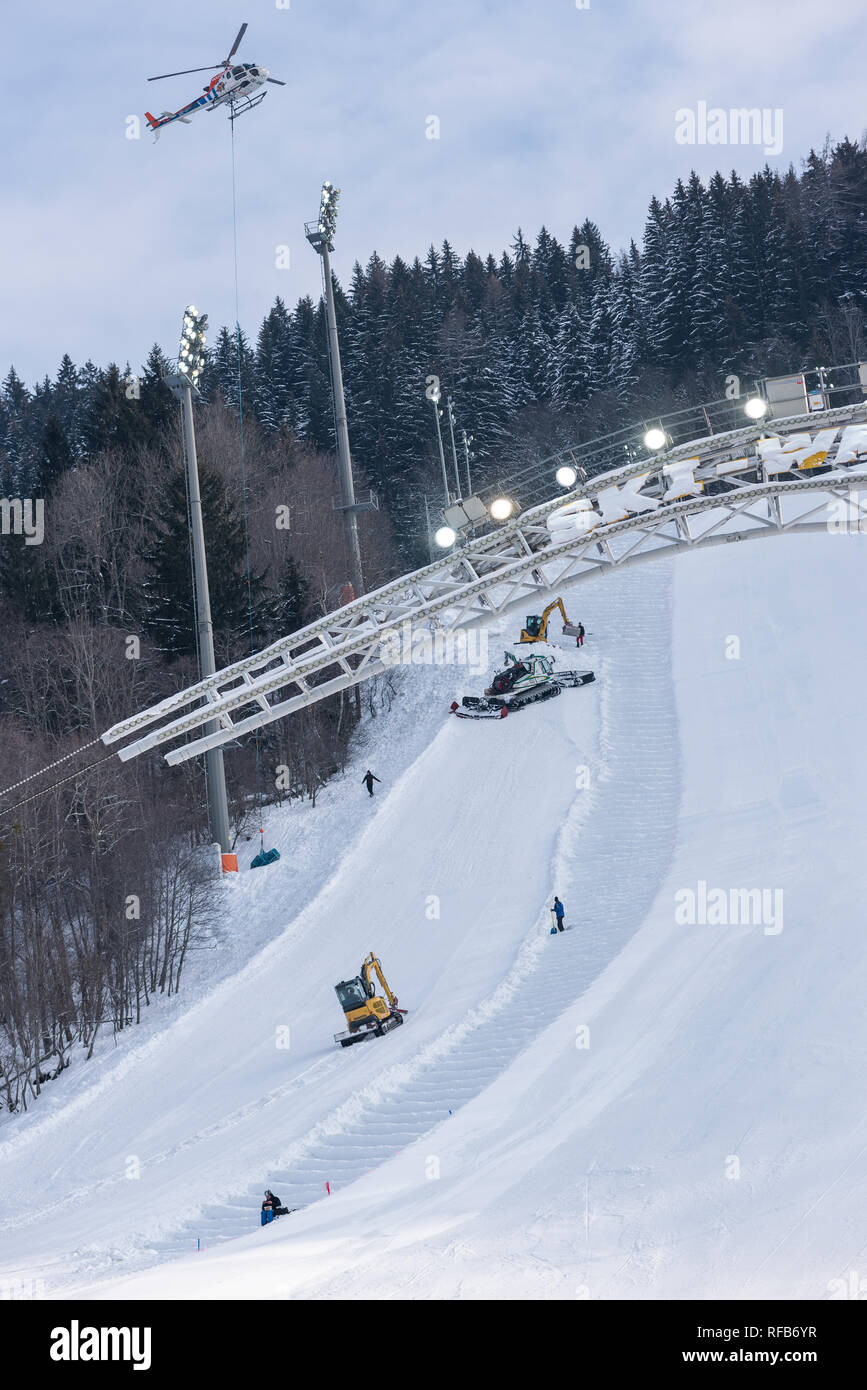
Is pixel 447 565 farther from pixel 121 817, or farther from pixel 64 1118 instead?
pixel 121 817

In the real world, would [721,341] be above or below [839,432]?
above

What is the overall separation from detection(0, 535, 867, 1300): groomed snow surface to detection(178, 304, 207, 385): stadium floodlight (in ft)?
36.9

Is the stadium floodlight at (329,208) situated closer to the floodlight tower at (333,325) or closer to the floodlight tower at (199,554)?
the floodlight tower at (333,325)

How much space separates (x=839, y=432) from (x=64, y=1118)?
51.9ft

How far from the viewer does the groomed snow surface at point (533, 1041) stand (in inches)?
418

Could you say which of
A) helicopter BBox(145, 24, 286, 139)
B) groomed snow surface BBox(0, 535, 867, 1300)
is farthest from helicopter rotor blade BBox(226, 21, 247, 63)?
groomed snow surface BBox(0, 535, 867, 1300)

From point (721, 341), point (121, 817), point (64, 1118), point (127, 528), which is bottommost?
point (64, 1118)

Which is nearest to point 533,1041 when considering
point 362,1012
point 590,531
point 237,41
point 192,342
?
point 362,1012

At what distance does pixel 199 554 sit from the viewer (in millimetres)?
28531

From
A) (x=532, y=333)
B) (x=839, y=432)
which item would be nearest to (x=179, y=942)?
(x=839, y=432)

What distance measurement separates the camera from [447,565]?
14.1 meters

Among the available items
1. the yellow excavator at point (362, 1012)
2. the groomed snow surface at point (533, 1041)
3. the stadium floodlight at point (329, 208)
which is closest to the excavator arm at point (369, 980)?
the yellow excavator at point (362, 1012)

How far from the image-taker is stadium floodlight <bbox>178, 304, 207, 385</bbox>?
29.4 meters
